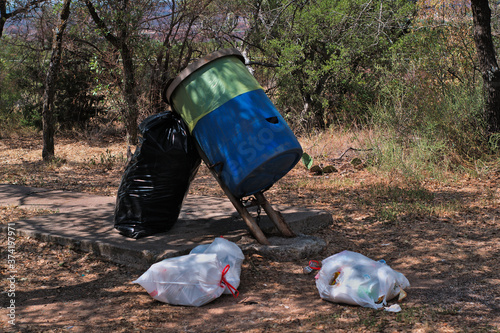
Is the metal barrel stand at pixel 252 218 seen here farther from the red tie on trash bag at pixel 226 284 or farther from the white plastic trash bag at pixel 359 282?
the white plastic trash bag at pixel 359 282

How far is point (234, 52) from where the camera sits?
390 centimetres

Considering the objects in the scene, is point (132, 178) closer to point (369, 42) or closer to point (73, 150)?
point (73, 150)

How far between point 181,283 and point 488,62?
5.93 meters

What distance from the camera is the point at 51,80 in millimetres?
8711

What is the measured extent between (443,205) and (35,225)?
4.43 meters

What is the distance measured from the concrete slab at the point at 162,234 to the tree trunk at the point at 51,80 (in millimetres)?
3534

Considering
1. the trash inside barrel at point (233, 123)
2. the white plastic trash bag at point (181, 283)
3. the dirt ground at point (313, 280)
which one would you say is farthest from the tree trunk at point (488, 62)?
the white plastic trash bag at point (181, 283)

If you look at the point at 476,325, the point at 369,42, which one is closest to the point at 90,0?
the point at 369,42

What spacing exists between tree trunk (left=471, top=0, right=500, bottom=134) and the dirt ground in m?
1.14

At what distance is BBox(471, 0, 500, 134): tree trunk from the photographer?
6.75 metres

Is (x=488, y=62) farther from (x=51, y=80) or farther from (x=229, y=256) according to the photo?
(x=51, y=80)

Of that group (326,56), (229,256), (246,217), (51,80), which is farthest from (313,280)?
(326,56)

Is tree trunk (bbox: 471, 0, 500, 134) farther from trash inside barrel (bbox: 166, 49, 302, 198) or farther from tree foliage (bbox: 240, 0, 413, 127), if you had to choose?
trash inside barrel (bbox: 166, 49, 302, 198)

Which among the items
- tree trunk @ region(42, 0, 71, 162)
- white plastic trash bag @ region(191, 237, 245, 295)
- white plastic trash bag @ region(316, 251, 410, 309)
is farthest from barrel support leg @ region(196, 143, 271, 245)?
tree trunk @ region(42, 0, 71, 162)
